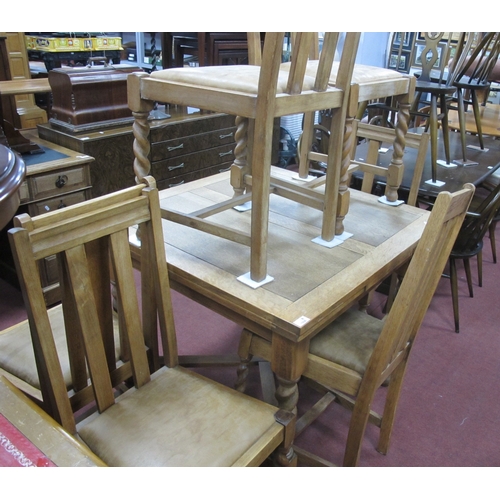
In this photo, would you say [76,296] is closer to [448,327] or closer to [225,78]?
[225,78]

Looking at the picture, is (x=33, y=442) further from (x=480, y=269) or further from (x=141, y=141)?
(x=480, y=269)

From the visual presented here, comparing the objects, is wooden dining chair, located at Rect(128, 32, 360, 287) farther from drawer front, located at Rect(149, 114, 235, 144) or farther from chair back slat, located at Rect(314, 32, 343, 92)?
drawer front, located at Rect(149, 114, 235, 144)

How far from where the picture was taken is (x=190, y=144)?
118 inches

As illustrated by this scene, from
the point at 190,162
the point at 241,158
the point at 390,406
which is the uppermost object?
the point at 241,158

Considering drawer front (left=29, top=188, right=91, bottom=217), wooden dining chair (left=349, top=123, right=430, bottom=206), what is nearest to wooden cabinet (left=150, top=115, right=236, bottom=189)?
drawer front (left=29, top=188, right=91, bottom=217)

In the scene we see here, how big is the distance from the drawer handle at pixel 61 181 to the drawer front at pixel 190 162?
693mm

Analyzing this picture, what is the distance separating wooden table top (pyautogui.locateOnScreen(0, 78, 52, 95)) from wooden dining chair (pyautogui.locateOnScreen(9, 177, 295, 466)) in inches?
63.9

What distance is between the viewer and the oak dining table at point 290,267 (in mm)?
1156

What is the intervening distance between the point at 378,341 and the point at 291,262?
1.16ft

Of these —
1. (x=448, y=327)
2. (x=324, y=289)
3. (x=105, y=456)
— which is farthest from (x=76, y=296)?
(x=448, y=327)

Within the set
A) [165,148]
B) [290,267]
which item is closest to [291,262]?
[290,267]

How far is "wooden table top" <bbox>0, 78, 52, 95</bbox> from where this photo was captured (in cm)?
230

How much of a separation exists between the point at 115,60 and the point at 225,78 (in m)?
3.14
